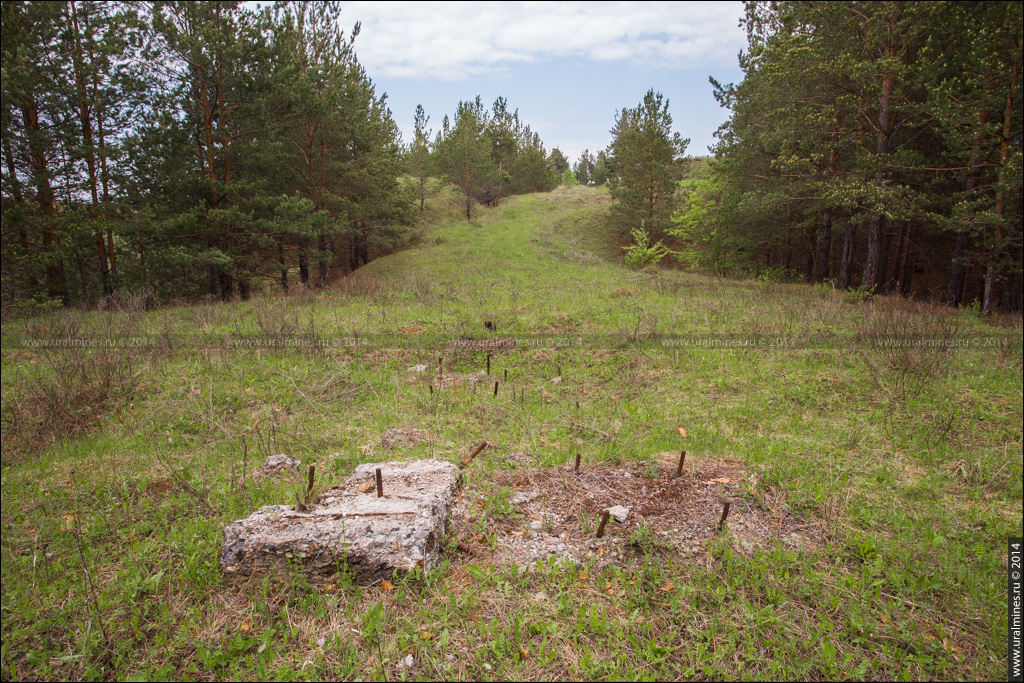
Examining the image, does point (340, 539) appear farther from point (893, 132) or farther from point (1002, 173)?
point (893, 132)

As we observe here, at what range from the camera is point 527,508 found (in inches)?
143

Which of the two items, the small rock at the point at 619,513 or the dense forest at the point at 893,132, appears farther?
the dense forest at the point at 893,132

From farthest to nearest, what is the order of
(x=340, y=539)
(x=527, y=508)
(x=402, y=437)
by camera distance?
(x=402, y=437) < (x=527, y=508) < (x=340, y=539)

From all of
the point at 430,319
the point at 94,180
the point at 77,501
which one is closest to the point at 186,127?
the point at 94,180

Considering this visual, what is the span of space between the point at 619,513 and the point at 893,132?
1539cm

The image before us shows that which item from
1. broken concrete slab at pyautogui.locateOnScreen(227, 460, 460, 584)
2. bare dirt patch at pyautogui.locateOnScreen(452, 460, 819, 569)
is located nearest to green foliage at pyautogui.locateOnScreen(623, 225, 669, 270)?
bare dirt patch at pyautogui.locateOnScreen(452, 460, 819, 569)

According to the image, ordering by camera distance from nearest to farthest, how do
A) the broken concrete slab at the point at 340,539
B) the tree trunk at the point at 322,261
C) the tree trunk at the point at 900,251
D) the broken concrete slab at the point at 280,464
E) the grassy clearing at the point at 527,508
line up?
1. the grassy clearing at the point at 527,508
2. the broken concrete slab at the point at 340,539
3. the broken concrete slab at the point at 280,464
4. the tree trunk at the point at 900,251
5. the tree trunk at the point at 322,261

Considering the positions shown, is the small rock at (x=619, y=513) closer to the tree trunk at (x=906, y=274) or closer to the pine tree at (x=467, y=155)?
the tree trunk at (x=906, y=274)

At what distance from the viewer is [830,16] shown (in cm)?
1227

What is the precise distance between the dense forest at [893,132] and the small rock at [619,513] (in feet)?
39.3

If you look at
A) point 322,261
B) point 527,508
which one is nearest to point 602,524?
point 527,508

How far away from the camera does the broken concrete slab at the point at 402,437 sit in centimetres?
477

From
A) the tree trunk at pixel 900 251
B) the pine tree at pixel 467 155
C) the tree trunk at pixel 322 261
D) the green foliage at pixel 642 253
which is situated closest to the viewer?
the tree trunk at pixel 900 251

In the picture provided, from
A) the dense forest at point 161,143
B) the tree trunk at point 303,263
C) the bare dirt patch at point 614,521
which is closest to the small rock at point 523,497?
the bare dirt patch at point 614,521
